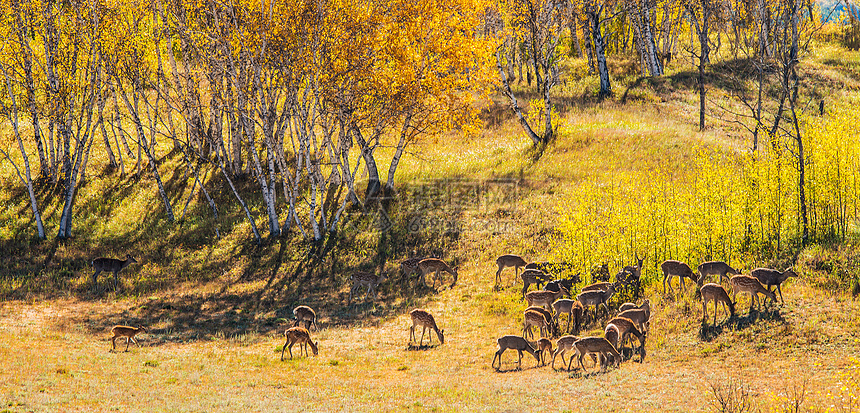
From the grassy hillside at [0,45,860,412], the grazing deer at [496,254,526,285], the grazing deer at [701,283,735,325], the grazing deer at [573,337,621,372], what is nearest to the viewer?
the grassy hillside at [0,45,860,412]

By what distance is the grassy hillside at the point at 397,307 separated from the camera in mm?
13234

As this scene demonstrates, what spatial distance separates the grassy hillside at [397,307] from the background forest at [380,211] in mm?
115

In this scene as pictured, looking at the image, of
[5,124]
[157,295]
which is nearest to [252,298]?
[157,295]

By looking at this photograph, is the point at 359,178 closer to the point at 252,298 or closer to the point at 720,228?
the point at 252,298

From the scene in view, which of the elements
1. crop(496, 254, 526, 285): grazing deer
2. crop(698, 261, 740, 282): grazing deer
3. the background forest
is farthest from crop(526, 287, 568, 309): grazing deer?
crop(698, 261, 740, 282): grazing deer

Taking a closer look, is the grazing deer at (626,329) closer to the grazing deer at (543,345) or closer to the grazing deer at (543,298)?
the grazing deer at (543,345)

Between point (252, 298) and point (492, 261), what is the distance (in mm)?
9497

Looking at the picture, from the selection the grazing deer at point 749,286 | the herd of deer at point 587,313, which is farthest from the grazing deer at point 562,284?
the grazing deer at point 749,286

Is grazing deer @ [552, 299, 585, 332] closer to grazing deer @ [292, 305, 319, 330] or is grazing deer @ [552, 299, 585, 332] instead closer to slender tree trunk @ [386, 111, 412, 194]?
grazing deer @ [292, 305, 319, 330]

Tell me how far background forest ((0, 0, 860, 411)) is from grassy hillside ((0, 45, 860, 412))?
4.5 inches

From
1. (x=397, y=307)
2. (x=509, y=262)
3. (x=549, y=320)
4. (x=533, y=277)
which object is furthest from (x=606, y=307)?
(x=397, y=307)

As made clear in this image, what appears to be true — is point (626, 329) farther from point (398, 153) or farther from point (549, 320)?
point (398, 153)

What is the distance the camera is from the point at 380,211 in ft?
102

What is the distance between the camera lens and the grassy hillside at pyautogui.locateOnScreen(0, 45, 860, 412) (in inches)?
521
